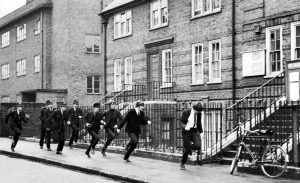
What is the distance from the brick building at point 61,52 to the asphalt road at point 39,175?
22158mm

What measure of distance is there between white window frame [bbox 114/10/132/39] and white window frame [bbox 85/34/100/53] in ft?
35.7

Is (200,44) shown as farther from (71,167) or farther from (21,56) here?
(21,56)

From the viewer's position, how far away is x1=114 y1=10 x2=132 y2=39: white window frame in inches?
1126

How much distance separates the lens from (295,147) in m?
11.8

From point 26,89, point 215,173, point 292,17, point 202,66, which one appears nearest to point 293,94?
point 215,173

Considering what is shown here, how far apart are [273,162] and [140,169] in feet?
12.0

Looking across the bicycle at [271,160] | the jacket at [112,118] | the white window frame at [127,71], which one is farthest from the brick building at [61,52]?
the bicycle at [271,160]

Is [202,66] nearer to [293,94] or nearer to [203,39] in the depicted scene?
[203,39]

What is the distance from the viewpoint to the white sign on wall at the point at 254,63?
1900 centimetres

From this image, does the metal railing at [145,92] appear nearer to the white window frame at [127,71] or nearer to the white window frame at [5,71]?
the white window frame at [127,71]

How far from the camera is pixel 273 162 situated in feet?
38.1

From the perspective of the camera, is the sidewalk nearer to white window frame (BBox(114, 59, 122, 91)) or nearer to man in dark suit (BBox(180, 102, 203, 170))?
man in dark suit (BBox(180, 102, 203, 170))

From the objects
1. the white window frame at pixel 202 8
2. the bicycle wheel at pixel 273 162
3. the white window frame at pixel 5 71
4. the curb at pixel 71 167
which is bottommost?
the curb at pixel 71 167

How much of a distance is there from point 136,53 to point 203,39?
6015mm
